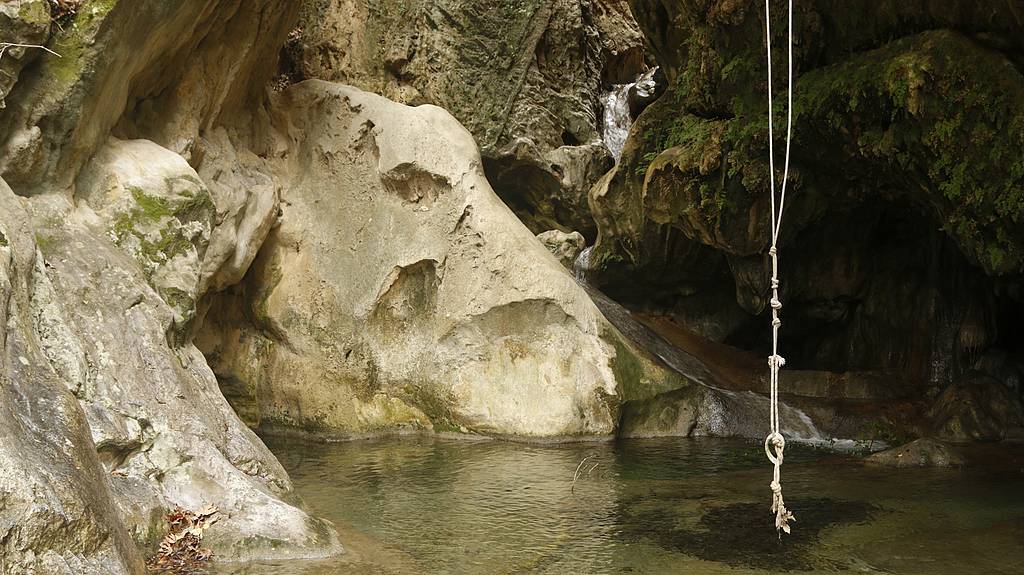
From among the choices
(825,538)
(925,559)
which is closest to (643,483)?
(825,538)

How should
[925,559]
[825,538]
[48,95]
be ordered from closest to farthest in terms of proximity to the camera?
[925,559] < [825,538] < [48,95]

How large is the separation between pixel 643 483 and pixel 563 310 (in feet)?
10.2

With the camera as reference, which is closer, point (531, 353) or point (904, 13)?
point (904, 13)

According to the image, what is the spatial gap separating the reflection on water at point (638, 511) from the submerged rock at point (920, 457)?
39cm

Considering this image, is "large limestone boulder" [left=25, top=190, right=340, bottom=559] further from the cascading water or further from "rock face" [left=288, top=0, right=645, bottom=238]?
"rock face" [left=288, top=0, right=645, bottom=238]

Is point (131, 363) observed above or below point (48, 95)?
below

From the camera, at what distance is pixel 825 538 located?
23.5 feet

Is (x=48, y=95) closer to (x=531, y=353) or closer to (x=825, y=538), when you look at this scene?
(x=531, y=353)

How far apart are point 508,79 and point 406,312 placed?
9365 millimetres

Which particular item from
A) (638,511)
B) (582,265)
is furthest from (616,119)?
(638,511)

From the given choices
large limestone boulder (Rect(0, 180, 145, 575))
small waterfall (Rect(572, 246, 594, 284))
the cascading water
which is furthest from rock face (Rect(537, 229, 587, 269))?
large limestone boulder (Rect(0, 180, 145, 575))

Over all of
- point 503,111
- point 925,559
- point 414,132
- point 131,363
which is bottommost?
point 925,559

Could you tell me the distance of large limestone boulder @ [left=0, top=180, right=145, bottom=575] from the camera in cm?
403

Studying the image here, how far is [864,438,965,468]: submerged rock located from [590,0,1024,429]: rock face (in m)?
2.08
